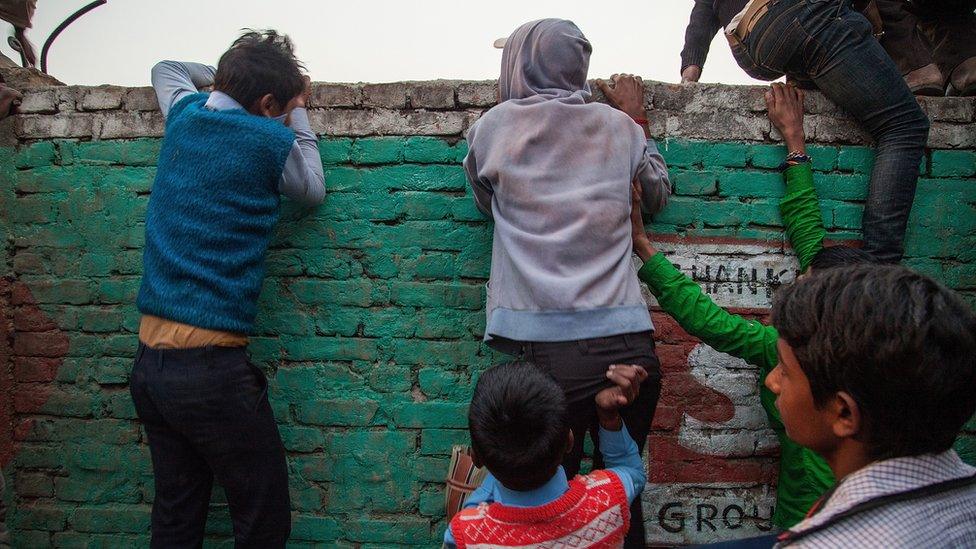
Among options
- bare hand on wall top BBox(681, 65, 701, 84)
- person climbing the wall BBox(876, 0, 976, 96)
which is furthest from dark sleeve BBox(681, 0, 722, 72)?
person climbing the wall BBox(876, 0, 976, 96)

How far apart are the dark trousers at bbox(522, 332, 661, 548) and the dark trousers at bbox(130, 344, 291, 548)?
2.74 ft

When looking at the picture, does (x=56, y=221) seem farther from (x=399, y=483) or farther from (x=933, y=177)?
(x=933, y=177)

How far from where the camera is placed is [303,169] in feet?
7.41

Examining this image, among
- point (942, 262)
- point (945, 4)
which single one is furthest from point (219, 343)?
point (945, 4)

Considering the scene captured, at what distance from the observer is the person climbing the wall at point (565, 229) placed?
1942mm

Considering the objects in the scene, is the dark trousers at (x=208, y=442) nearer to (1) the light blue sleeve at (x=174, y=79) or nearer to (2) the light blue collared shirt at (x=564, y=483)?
(2) the light blue collared shirt at (x=564, y=483)

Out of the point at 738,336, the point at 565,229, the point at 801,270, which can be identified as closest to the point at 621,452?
the point at 738,336

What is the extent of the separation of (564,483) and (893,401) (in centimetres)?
82

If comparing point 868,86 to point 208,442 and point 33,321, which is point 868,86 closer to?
point 208,442

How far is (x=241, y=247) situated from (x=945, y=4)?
121 inches

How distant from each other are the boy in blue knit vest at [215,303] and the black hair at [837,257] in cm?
178

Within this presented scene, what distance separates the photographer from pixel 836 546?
95cm

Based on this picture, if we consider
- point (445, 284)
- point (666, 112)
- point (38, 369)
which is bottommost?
point (38, 369)

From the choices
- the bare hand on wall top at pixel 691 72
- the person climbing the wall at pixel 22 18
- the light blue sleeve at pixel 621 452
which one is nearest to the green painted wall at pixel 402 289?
the light blue sleeve at pixel 621 452
